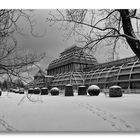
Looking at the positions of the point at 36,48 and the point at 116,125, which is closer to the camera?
the point at 116,125

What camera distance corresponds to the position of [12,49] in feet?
14.8

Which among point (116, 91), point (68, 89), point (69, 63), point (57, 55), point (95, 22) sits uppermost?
point (95, 22)

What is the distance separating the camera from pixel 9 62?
4.56 m

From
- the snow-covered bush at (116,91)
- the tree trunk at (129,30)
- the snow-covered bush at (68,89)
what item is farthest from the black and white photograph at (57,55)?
the snow-covered bush at (116,91)

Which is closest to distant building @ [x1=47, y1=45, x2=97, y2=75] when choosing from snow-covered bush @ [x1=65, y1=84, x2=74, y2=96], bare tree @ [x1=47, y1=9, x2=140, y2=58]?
bare tree @ [x1=47, y1=9, x2=140, y2=58]

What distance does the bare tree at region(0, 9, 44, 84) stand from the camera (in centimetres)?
422

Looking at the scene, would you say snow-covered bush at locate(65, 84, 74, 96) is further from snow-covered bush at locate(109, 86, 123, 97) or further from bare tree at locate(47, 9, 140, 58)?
snow-covered bush at locate(109, 86, 123, 97)

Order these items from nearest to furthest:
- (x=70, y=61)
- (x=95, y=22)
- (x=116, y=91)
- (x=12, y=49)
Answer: (x=12, y=49)
(x=95, y=22)
(x=70, y=61)
(x=116, y=91)

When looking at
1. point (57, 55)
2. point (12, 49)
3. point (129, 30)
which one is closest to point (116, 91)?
point (129, 30)

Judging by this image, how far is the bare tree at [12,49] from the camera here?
4.22 m

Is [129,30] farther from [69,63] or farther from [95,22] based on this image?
[69,63]

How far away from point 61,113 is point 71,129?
0.58 m

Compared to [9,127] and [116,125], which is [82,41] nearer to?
[116,125]
